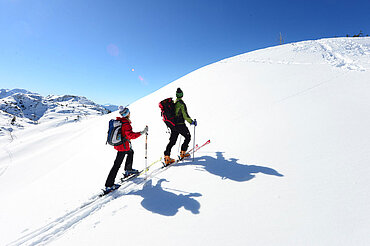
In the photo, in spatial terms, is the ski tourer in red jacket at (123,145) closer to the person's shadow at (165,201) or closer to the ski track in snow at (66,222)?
the ski track in snow at (66,222)

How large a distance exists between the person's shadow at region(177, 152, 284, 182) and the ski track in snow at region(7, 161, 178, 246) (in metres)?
1.51

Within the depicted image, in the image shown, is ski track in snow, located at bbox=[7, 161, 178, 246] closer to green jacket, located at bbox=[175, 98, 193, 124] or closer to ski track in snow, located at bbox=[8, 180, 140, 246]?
ski track in snow, located at bbox=[8, 180, 140, 246]

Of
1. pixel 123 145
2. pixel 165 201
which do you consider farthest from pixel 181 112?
pixel 165 201

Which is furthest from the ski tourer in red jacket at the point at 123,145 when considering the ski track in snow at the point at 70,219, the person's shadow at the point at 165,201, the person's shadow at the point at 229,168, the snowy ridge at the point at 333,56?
the snowy ridge at the point at 333,56

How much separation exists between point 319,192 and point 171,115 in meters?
3.69

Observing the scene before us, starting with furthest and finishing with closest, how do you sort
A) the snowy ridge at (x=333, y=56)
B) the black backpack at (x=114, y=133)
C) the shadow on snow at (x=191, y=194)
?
1. the snowy ridge at (x=333, y=56)
2. the black backpack at (x=114, y=133)
3. the shadow on snow at (x=191, y=194)

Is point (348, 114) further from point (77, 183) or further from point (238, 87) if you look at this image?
point (77, 183)

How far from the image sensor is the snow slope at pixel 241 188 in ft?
7.54

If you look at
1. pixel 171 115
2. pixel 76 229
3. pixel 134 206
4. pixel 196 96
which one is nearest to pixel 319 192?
pixel 134 206

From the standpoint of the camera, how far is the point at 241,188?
3154mm

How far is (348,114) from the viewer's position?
5.39 metres

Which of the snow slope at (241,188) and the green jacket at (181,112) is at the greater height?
the green jacket at (181,112)

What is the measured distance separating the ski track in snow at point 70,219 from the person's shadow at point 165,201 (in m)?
0.49

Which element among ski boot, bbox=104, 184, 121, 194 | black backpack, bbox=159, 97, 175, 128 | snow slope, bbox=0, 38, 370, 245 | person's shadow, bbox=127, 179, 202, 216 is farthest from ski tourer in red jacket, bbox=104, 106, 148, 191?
black backpack, bbox=159, 97, 175, 128
